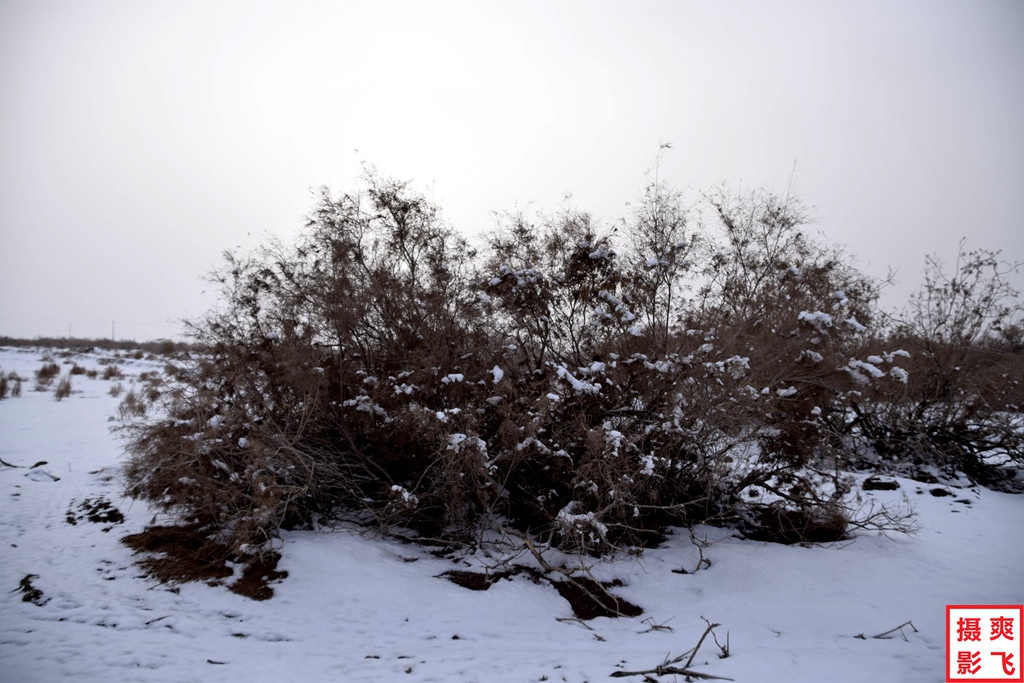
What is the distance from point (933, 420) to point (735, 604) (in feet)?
30.0

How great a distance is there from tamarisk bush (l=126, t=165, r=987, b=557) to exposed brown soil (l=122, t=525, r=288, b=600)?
25 centimetres

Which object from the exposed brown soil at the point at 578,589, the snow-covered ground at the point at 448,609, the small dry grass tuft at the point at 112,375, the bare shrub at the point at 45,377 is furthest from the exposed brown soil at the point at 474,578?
the small dry grass tuft at the point at 112,375

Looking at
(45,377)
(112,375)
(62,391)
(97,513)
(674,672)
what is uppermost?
(112,375)

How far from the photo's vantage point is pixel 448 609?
21.0 feet

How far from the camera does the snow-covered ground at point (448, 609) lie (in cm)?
492

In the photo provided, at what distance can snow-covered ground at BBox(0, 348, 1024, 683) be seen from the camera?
492 centimetres

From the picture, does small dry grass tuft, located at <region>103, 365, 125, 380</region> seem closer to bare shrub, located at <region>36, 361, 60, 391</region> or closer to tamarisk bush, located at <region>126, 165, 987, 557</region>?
bare shrub, located at <region>36, 361, 60, 391</region>

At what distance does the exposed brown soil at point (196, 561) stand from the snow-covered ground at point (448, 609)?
0.15 meters

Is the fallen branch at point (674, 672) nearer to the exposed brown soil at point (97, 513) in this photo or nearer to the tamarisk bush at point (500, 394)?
the tamarisk bush at point (500, 394)

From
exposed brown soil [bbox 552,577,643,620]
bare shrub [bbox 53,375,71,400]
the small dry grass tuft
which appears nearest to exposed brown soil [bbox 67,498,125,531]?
exposed brown soil [bbox 552,577,643,620]

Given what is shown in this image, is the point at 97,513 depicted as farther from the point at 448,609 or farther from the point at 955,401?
the point at 955,401

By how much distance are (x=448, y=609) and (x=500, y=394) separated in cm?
267

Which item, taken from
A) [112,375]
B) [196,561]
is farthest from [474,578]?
[112,375]

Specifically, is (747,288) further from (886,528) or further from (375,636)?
(375,636)
